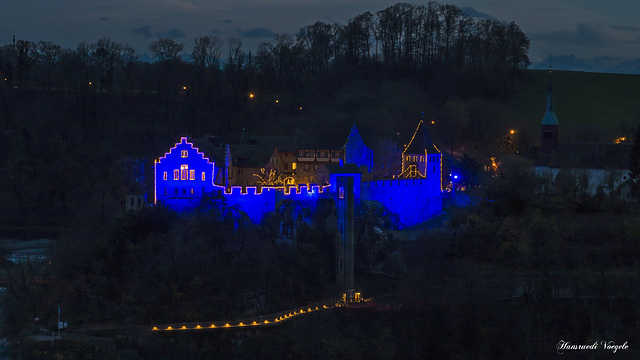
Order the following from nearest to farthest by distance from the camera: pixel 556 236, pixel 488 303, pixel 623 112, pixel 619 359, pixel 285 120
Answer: pixel 619 359 → pixel 488 303 → pixel 556 236 → pixel 285 120 → pixel 623 112

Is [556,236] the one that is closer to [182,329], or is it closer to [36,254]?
[182,329]

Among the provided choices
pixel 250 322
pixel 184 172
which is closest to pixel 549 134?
pixel 184 172

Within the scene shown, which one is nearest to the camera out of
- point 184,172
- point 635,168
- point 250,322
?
point 250,322

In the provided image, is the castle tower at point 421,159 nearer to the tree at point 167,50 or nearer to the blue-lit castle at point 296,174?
the blue-lit castle at point 296,174

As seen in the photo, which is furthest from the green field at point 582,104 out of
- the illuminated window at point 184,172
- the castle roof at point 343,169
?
the illuminated window at point 184,172

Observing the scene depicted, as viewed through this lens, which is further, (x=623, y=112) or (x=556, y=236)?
(x=623, y=112)

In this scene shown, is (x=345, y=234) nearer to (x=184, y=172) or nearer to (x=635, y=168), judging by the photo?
(x=184, y=172)

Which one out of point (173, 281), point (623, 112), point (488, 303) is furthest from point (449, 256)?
point (623, 112)

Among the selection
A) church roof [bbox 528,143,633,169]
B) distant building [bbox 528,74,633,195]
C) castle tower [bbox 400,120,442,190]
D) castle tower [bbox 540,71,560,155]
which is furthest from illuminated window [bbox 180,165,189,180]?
castle tower [bbox 540,71,560,155]
